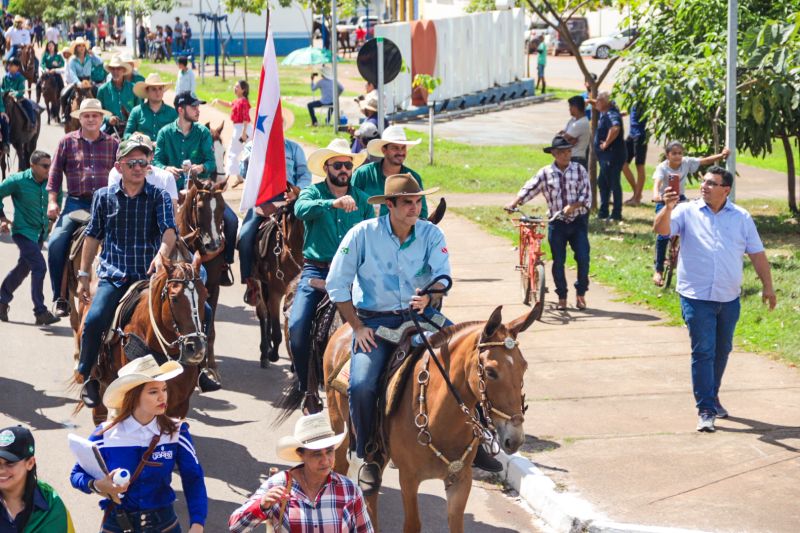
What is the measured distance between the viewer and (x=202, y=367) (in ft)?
32.8

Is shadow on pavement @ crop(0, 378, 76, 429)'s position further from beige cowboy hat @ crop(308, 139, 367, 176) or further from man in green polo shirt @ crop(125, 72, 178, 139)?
man in green polo shirt @ crop(125, 72, 178, 139)

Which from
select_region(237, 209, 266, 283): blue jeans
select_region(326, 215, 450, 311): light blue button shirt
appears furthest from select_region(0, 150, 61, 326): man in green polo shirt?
select_region(326, 215, 450, 311): light blue button shirt

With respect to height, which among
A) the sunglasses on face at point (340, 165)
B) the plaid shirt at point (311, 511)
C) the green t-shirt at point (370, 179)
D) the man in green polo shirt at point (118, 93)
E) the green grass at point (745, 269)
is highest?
the man in green polo shirt at point (118, 93)

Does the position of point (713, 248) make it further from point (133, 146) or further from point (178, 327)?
point (133, 146)

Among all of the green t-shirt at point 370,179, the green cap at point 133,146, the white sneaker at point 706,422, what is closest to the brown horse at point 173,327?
the green cap at point 133,146

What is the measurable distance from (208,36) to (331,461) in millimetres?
64004

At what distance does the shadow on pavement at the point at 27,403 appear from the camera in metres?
10.8

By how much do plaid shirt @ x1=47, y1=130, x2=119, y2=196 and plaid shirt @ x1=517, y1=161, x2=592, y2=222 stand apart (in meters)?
4.91

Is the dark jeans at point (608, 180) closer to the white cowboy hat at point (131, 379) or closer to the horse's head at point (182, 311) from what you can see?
the horse's head at point (182, 311)

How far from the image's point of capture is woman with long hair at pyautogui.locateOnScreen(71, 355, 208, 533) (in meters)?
6.08

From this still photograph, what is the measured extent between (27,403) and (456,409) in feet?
18.9

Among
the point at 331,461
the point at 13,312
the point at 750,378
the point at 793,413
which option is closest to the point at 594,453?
the point at 793,413

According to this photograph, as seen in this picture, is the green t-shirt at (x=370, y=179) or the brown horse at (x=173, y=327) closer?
the brown horse at (x=173, y=327)

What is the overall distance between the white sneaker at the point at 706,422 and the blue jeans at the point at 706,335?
42 mm
